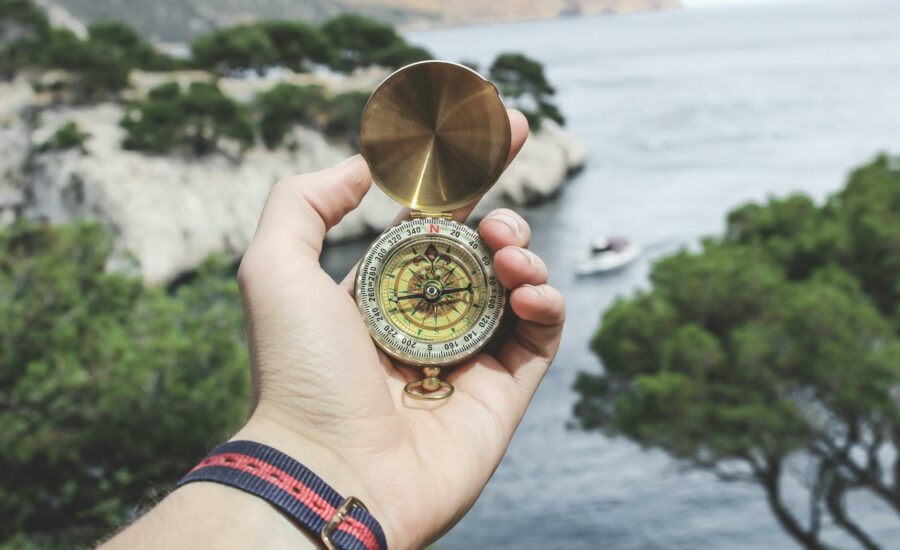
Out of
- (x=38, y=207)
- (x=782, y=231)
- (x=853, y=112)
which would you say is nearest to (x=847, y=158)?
(x=853, y=112)

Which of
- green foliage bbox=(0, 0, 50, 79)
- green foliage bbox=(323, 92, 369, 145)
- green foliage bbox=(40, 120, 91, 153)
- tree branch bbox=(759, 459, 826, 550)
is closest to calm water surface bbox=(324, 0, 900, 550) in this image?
tree branch bbox=(759, 459, 826, 550)

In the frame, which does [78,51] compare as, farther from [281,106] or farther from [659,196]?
[659,196]

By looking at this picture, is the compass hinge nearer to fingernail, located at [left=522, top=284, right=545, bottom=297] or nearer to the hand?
the hand

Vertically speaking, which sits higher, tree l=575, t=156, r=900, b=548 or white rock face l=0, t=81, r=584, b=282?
tree l=575, t=156, r=900, b=548

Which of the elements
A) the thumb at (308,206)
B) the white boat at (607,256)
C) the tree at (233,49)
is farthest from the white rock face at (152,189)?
the thumb at (308,206)

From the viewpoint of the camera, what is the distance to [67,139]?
22750 millimetres

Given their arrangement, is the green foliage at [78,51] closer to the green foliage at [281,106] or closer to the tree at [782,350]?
the green foliage at [281,106]

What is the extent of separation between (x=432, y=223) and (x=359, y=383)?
59 centimetres

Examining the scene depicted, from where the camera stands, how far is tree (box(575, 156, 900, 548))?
8.55 m

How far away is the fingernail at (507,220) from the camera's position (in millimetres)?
2568

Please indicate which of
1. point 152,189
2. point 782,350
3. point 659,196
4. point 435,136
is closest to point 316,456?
point 435,136

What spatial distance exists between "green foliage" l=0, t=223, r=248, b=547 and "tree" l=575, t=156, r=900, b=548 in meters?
4.86

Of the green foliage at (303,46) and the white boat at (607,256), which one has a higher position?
the white boat at (607,256)

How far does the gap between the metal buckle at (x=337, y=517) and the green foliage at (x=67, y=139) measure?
76.4 ft
